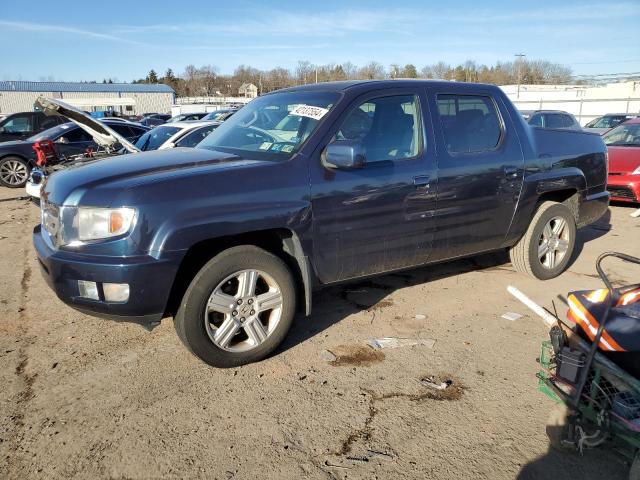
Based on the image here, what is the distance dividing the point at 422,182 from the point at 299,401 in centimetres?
188

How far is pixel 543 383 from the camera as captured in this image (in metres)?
2.78

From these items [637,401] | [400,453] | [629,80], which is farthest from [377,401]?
[629,80]

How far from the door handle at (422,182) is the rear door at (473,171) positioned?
14cm

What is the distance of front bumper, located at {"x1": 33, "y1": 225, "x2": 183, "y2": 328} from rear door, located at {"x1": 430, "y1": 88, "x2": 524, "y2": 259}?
2.21m

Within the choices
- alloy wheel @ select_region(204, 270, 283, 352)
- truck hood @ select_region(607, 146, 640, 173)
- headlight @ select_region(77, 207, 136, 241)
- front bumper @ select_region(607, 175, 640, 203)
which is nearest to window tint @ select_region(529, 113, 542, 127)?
truck hood @ select_region(607, 146, 640, 173)

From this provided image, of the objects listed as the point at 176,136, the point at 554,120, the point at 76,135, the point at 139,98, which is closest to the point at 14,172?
the point at 76,135

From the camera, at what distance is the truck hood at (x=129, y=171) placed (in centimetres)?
305

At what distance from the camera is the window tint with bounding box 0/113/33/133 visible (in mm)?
14195

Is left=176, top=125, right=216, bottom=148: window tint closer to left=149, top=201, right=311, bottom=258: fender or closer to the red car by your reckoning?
left=149, top=201, right=311, bottom=258: fender

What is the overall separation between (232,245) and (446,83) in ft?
7.89

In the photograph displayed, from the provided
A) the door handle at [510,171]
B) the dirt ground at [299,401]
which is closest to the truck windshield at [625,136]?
the door handle at [510,171]

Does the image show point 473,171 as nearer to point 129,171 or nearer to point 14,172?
point 129,171

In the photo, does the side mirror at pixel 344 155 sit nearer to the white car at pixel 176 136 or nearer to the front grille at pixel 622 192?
Result: the white car at pixel 176 136

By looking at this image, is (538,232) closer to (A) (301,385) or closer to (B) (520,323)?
(B) (520,323)
